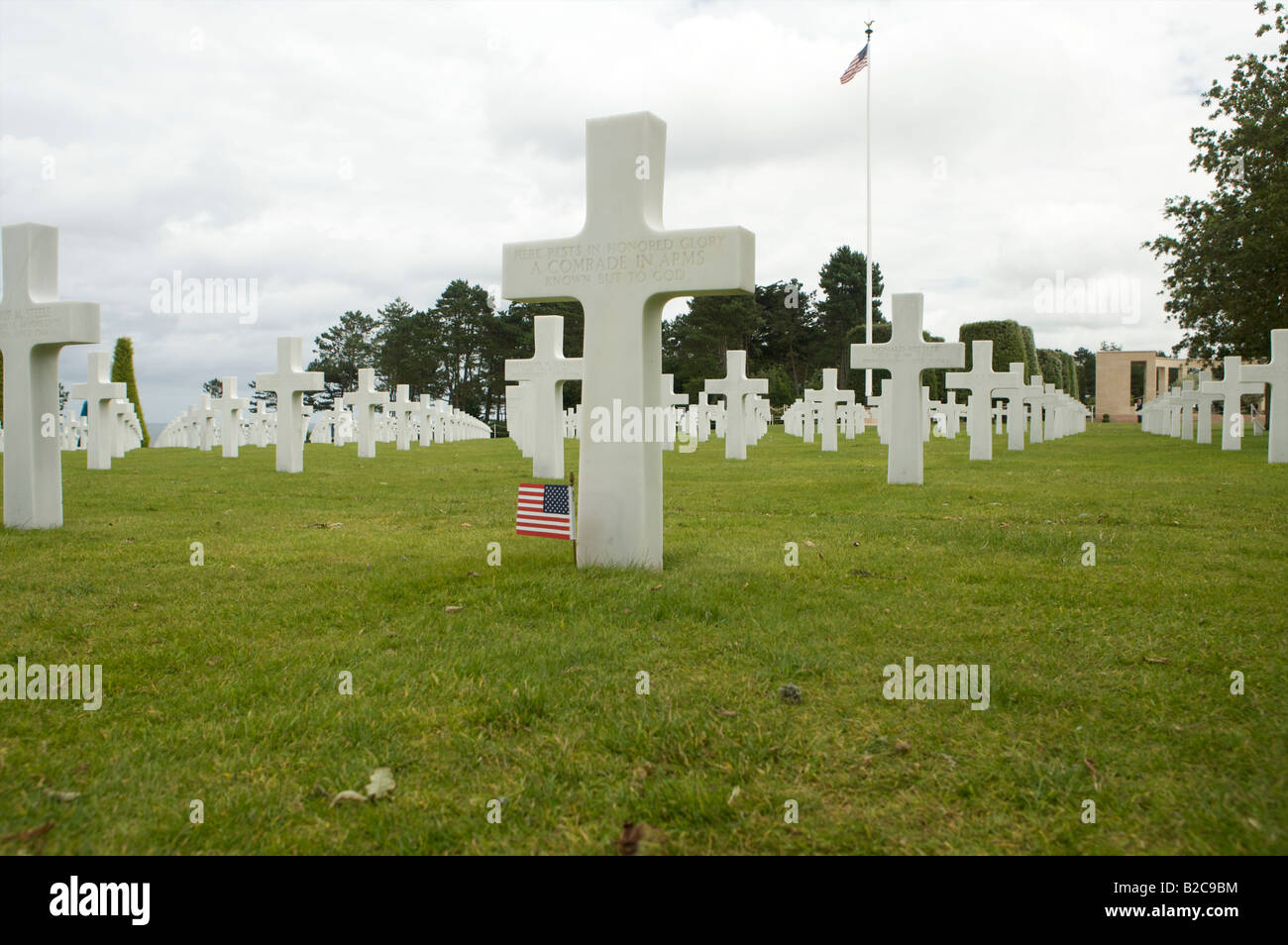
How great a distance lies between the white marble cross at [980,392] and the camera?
19344mm

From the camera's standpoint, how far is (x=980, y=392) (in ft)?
65.1

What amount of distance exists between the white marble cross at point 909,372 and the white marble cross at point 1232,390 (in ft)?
32.7

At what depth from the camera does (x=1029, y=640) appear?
4746 millimetres

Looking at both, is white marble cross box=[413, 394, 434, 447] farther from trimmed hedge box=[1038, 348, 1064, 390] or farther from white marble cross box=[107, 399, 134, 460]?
trimmed hedge box=[1038, 348, 1064, 390]

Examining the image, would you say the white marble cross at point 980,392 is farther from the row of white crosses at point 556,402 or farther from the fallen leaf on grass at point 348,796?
the fallen leaf on grass at point 348,796

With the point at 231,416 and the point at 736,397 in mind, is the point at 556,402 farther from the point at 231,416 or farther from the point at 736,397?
the point at 231,416

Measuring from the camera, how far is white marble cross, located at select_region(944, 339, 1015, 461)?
1934cm

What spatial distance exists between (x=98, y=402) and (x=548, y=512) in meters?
16.7

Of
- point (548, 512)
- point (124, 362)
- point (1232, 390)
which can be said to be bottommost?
point (548, 512)

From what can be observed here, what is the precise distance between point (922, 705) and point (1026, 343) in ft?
173

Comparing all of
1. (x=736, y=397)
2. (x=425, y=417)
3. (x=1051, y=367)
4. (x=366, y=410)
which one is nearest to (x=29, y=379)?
(x=736, y=397)

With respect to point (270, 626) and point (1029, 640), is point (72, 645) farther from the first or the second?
point (1029, 640)

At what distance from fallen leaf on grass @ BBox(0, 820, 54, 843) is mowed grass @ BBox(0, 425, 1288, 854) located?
4 cm

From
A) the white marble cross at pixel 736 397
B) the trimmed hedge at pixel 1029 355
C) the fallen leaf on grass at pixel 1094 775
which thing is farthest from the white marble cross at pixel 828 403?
the trimmed hedge at pixel 1029 355
